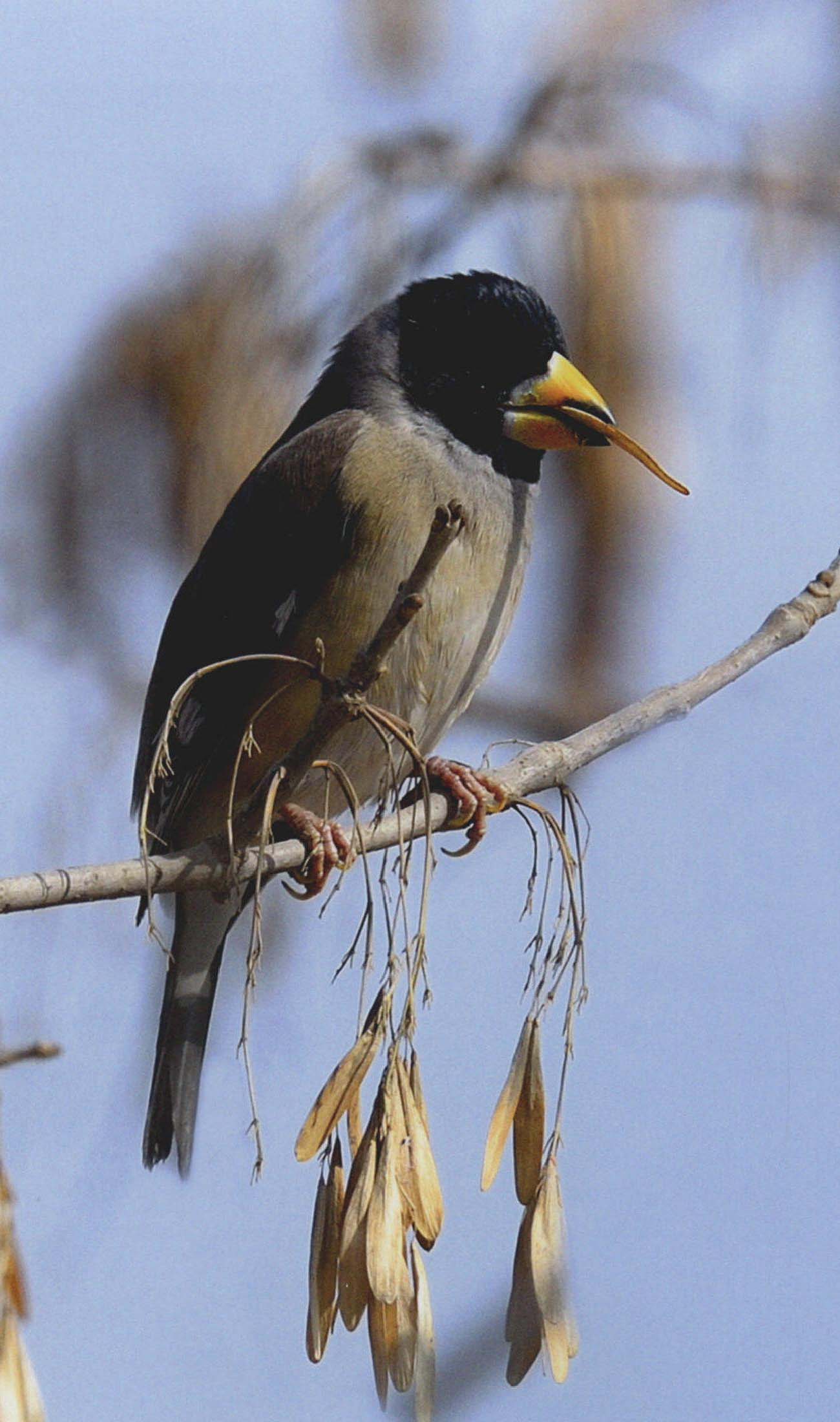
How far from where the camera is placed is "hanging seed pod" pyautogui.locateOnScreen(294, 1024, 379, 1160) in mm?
2260

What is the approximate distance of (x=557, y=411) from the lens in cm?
404

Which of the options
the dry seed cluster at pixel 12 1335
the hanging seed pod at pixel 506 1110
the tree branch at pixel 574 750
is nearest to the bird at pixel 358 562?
the tree branch at pixel 574 750

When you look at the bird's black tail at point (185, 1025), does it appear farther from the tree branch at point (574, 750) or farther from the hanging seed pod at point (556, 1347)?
the hanging seed pod at point (556, 1347)

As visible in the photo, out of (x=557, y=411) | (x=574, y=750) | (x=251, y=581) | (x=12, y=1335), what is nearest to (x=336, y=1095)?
(x=12, y=1335)

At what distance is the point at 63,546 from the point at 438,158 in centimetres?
126

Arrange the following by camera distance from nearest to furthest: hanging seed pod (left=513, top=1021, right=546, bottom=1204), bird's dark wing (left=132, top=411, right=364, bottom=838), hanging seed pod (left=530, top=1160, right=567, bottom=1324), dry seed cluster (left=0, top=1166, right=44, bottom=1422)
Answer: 1. dry seed cluster (left=0, top=1166, right=44, bottom=1422)
2. hanging seed pod (left=530, top=1160, right=567, bottom=1324)
3. hanging seed pod (left=513, top=1021, right=546, bottom=1204)
4. bird's dark wing (left=132, top=411, right=364, bottom=838)

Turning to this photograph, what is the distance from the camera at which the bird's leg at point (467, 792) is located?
3.24 meters

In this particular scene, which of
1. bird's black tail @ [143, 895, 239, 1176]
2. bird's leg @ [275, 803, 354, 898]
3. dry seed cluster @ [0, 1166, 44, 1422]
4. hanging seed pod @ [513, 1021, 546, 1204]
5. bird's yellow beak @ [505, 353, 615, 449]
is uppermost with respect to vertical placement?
bird's yellow beak @ [505, 353, 615, 449]

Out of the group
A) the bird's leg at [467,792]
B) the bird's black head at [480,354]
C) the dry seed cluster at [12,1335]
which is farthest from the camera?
the bird's black head at [480,354]

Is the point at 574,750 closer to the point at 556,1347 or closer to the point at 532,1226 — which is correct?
the point at 532,1226

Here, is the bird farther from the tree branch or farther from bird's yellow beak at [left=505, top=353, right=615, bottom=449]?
the tree branch

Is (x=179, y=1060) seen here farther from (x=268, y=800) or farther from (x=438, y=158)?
(x=438, y=158)

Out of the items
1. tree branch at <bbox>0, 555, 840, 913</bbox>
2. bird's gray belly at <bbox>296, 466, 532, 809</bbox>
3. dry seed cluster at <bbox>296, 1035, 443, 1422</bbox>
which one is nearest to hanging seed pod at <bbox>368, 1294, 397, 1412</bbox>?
dry seed cluster at <bbox>296, 1035, 443, 1422</bbox>

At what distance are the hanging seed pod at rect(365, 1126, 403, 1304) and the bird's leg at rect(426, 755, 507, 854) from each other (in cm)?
101
